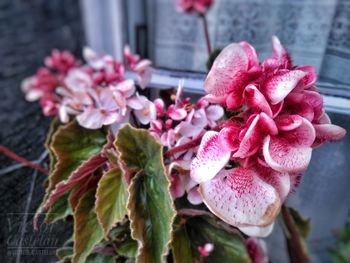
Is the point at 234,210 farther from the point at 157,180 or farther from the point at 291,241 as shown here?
the point at 291,241

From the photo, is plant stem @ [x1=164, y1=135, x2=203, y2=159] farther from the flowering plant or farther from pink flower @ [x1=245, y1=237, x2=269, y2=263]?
pink flower @ [x1=245, y1=237, x2=269, y2=263]

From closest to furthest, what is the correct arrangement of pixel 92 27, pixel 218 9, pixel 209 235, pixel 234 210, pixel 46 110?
pixel 234 210, pixel 209 235, pixel 46 110, pixel 218 9, pixel 92 27

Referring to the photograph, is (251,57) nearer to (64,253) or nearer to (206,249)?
(206,249)

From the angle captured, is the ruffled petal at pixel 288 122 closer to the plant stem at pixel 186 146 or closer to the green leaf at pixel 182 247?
the plant stem at pixel 186 146

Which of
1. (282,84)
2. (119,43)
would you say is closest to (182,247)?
(282,84)

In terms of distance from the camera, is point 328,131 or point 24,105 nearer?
point 328,131

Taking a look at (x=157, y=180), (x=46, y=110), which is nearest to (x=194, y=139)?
(x=157, y=180)

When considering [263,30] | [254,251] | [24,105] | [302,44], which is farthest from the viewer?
[24,105]

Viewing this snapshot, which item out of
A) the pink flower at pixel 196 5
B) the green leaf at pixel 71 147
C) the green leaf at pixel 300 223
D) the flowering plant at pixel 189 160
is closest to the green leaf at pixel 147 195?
the flowering plant at pixel 189 160
